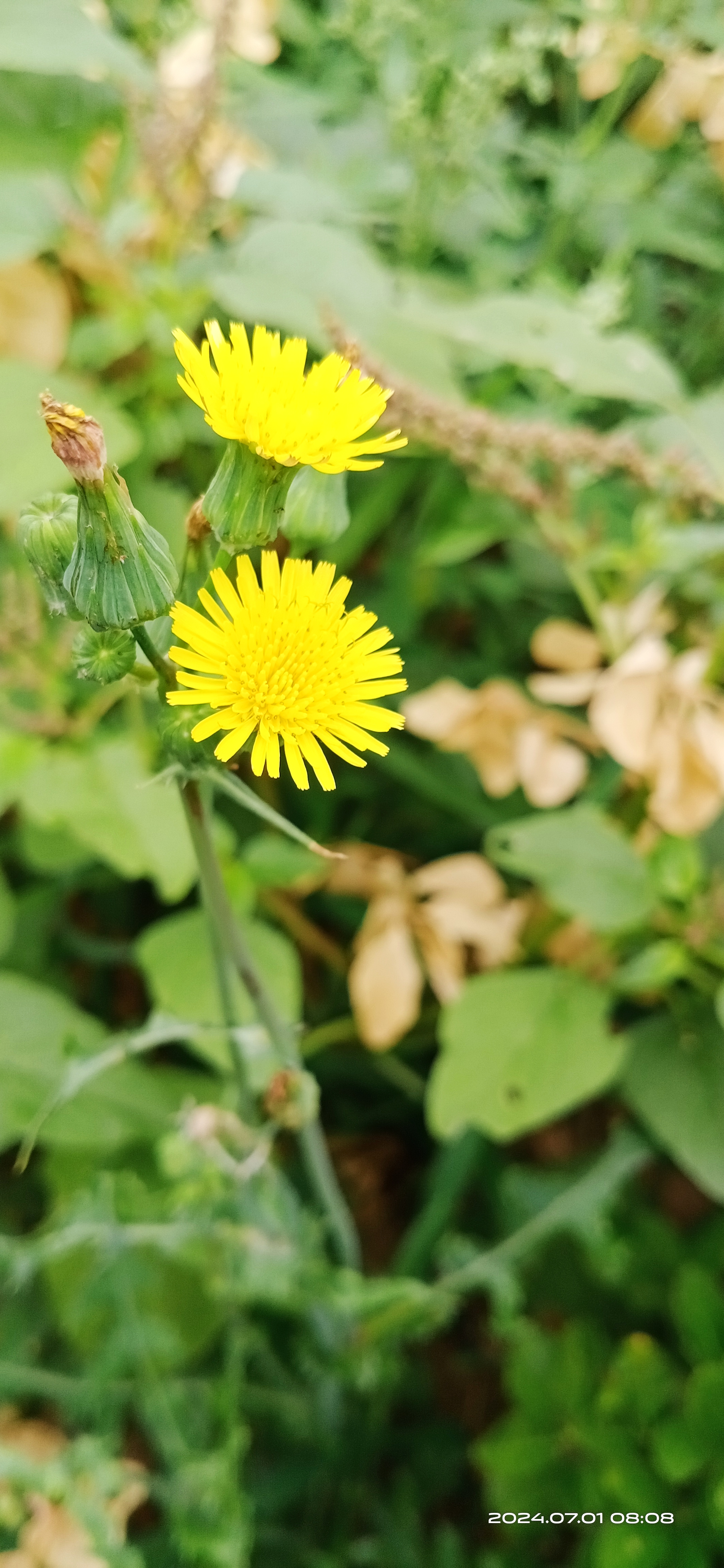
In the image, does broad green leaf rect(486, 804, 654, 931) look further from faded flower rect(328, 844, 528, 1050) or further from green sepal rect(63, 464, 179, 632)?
green sepal rect(63, 464, 179, 632)

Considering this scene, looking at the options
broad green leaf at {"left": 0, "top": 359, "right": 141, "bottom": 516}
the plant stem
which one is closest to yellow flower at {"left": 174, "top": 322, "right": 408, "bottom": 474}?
the plant stem

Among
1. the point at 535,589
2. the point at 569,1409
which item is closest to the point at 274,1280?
the point at 569,1409

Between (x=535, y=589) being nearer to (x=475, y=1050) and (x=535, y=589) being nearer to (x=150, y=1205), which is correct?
(x=475, y=1050)

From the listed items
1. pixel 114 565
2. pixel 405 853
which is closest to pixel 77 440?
pixel 114 565

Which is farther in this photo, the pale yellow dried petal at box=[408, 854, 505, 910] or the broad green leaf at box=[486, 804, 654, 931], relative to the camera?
the pale yellow dried petal at box=[408, 854, 505, 910]

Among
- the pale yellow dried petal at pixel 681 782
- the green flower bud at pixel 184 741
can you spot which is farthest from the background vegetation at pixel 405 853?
the green flower bud at pixel 184 741
